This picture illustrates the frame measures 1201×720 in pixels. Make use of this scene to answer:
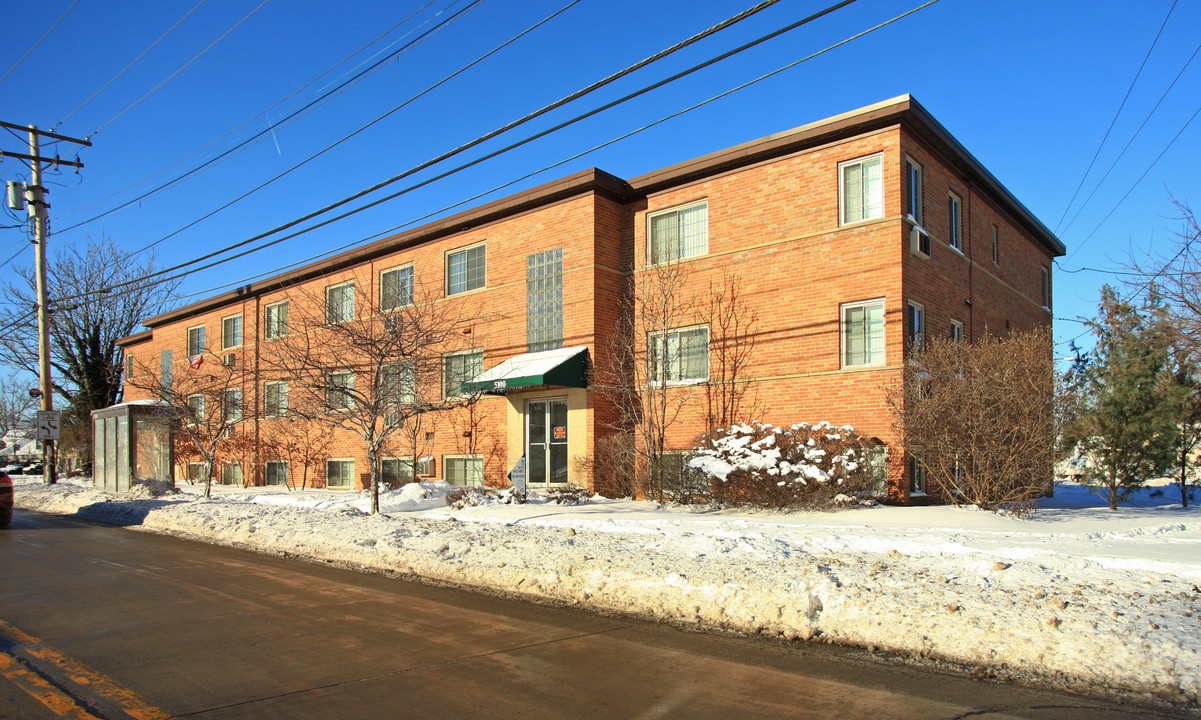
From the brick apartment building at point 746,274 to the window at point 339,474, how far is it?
1089 millimetres

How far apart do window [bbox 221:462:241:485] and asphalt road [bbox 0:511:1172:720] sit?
21774mm

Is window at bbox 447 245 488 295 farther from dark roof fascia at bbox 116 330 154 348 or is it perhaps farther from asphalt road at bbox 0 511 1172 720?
dark roof fascia at bbox 116 330 154 348

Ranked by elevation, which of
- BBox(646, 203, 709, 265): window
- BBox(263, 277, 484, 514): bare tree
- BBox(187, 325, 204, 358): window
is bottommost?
BBox(263, 277, 484, 514): bare tree

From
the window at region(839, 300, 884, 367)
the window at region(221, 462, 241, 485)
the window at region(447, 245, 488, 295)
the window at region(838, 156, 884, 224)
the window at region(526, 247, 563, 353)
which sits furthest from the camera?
the window at region(221, 462, 241, 485)

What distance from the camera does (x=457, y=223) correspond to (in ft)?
69.7

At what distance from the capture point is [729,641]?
676 cm

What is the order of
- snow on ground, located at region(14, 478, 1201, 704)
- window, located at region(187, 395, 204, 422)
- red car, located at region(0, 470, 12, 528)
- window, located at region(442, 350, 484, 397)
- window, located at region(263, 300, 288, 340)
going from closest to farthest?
snow on ground, located at region(14, 478, 1201, 704) → red car, located at region(0, 470, 12, 528) → window, located at region(442, 350, 484, 397) → window, located at region(187, 395, 204, 422) → window, located at region(263, 300, 288, 340)

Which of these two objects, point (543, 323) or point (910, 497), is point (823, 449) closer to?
point (910, 497)

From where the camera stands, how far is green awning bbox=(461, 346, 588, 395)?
56.0ft

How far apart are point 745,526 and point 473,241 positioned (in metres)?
12.7

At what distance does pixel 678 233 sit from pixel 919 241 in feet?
17.2

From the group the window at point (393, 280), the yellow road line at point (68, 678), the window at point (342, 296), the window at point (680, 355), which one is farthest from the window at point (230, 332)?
the yellow road line at point (68, 678)

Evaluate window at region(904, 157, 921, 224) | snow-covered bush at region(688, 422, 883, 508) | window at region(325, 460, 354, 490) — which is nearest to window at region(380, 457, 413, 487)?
window at region(325, 460, 354, 490)

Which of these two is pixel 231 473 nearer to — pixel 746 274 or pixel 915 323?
pixel 746 274
